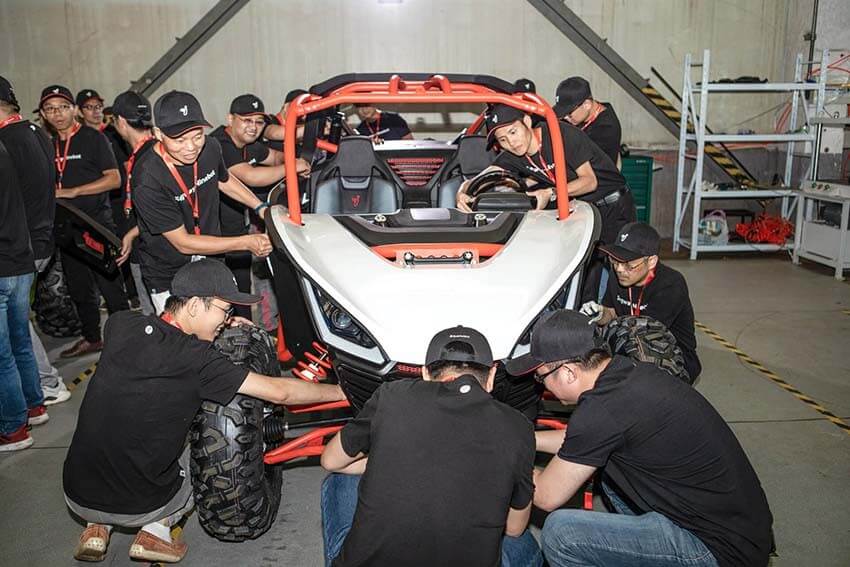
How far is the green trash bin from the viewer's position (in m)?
9.95

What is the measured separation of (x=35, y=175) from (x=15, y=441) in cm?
149

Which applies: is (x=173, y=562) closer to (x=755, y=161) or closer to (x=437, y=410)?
(x=437, y=410)

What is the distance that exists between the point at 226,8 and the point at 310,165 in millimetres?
5620

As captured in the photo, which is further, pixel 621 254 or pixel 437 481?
pixel 621 254

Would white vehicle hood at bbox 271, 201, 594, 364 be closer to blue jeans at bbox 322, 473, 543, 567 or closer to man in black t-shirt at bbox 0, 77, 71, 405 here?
blue jeans at bbox 322, 473, 543, 567

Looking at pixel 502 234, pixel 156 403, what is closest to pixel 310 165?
pixel 502 234

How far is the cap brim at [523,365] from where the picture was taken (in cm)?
262

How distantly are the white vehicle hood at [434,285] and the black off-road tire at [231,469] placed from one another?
584 millimetres

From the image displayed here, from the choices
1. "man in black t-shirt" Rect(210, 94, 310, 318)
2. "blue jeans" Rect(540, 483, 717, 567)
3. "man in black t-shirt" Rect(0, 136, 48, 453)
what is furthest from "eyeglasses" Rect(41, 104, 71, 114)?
"blue jeans" Rect(540, 483, 717, 567)

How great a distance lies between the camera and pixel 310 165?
16.3 ft

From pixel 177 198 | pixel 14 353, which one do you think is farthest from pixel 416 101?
pixel 14 353

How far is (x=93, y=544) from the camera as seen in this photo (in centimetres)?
326

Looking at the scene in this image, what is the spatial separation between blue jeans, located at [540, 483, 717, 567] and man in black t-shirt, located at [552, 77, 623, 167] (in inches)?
147

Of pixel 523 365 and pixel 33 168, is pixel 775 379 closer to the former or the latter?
pixel 523 365
